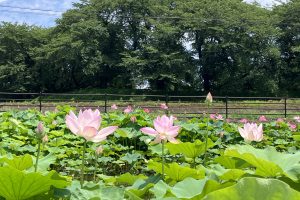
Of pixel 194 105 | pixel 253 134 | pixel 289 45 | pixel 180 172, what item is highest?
pixel 289 45

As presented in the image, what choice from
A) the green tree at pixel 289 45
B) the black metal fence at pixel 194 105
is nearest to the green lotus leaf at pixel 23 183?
the black metal fence at pixel 194 105

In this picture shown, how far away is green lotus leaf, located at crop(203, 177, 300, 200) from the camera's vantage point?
0.69 meters

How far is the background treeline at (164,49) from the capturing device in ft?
92.1

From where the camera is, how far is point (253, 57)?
28328 mm

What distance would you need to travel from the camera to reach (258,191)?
0.69 meters

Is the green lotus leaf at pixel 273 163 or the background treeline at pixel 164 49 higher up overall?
the background treeline at pixel 164 49

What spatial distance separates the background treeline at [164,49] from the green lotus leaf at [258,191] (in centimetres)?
2661

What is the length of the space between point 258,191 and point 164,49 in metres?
28.2

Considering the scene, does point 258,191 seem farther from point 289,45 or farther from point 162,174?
point 289,45

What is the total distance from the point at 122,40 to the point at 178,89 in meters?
6.00

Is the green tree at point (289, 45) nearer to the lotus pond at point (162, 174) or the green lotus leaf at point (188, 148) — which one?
the lotus pond at point (162, 174)

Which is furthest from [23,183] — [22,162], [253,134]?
[253,134]

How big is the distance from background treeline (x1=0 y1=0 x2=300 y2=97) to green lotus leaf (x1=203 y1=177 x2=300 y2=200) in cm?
2661

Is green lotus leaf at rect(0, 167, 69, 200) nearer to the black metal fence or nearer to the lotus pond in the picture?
the lotus pond
